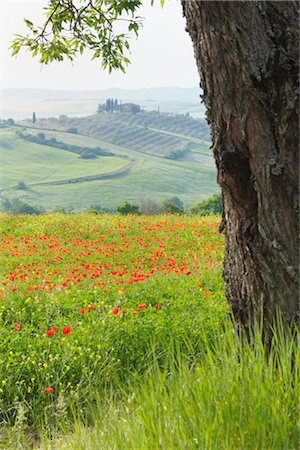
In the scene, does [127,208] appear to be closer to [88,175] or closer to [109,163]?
[88,175]

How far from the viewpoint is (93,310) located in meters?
7.35

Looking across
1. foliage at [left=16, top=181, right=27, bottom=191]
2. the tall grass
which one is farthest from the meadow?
foliage at [left=16, top=181, right=27, bottom=191]

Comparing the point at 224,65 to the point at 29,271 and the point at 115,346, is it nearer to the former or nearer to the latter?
the point at 115,346

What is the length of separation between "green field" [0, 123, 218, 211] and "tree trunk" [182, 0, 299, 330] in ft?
143

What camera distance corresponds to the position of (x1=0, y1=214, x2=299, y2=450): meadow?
3.32 m

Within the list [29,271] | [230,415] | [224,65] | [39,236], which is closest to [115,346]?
[230,415]

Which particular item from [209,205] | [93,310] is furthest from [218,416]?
[209,205]

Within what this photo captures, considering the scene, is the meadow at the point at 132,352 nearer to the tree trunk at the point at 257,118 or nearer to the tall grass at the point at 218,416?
the tall grass at the point at 218,416

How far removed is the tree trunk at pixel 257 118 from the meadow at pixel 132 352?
1.96ft

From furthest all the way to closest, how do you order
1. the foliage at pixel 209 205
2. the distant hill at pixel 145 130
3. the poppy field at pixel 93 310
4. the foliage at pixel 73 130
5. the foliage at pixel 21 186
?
the distant hill at pixel 145 130
the foliage at pixel 73 130
the foliage at pixel 21 186
the foliage at pixel 209 205
the poppy field at pixel 93 310

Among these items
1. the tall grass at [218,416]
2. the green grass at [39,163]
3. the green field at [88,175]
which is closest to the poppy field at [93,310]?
the tall grass at [218,416]

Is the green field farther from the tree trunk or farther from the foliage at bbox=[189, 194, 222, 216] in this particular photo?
the tree trunk

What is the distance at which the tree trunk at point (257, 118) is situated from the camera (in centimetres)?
363

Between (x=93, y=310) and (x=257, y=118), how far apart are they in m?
4.22
